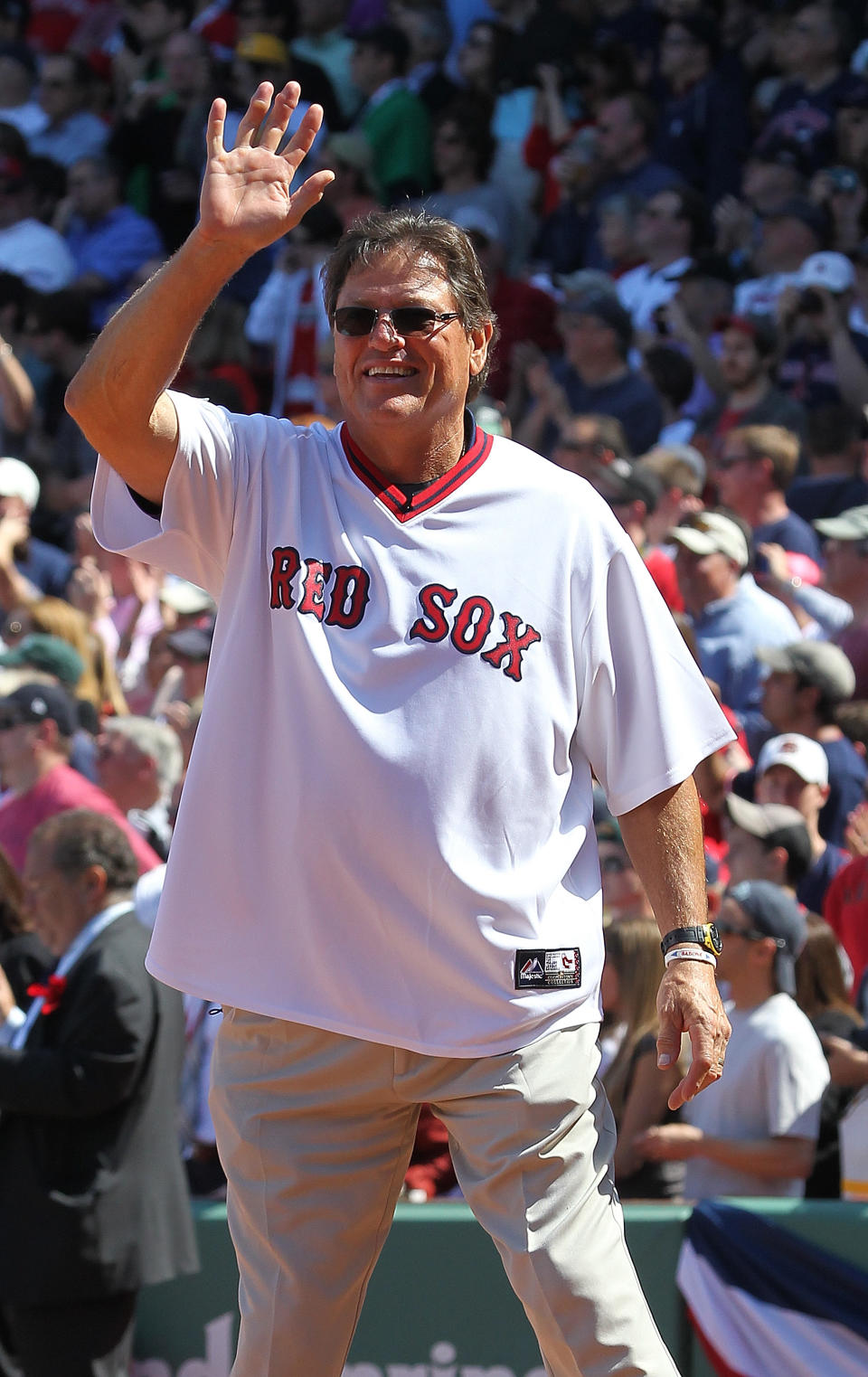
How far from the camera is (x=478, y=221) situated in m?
10.3

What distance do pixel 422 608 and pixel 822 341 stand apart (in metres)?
6.31

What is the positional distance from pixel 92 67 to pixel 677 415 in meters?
6.19

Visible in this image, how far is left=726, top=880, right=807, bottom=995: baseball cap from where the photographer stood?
4875mm

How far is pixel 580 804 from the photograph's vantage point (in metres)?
2.89

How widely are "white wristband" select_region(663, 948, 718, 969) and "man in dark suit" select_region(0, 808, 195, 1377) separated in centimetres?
201

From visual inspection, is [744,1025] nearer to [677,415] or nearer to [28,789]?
[28,789]

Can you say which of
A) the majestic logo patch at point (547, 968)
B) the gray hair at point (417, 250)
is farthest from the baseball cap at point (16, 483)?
the majestic logo patch at point (547, 968)

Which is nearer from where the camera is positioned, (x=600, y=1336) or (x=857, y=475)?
(x=600, y=1336)

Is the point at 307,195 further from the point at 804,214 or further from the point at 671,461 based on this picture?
the point at 804,214

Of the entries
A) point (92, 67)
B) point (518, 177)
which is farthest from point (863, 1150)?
point (92, 67)

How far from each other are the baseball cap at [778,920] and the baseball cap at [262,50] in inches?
343

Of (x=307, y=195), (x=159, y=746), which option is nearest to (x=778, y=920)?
(x=159, y=746)

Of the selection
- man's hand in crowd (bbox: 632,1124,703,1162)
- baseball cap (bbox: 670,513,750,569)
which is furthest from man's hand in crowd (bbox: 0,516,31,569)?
man's hand in crowd (bbox: 632,1124,703,1162)

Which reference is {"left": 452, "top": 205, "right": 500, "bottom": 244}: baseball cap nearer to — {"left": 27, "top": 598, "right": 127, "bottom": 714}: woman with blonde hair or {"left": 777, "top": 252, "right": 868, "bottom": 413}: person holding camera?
{"left": 777, "top": 252, "right": 868, "bottom": 413}: person holding camera
